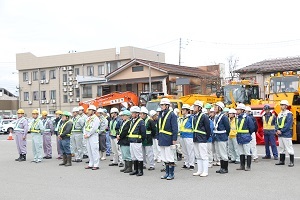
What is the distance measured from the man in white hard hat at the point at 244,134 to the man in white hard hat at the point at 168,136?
2.45 metres

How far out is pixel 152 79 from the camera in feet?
139

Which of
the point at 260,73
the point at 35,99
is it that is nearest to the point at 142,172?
the point at 260,73

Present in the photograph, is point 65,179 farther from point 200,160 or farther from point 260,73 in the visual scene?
point 260,73

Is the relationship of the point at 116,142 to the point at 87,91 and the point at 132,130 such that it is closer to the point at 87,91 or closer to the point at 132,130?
the point at 132,130

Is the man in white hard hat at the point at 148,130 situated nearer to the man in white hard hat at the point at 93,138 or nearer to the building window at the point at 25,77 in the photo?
the man in white hard hat at the point at 93,138

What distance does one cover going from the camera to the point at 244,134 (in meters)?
12.0

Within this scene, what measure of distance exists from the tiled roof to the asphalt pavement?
2217cm

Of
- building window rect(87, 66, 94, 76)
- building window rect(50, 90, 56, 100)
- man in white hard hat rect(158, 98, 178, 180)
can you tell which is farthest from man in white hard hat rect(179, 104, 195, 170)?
building window rect(50, 90, 56, 100)

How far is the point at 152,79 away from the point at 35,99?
2564cm

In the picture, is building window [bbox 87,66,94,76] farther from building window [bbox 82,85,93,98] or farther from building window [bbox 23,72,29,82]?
building window [bbox 23,72,29,82]

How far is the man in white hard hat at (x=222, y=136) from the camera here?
11406mm

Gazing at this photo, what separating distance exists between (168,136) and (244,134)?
276cm

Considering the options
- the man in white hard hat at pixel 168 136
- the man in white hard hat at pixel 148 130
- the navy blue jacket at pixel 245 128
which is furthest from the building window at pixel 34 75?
the man in white hard hat at pixel 168 136

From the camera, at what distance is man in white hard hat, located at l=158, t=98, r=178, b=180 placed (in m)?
10.6
